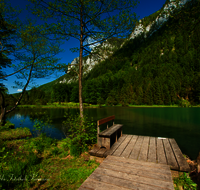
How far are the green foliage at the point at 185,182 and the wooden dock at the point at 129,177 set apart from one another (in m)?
0.59

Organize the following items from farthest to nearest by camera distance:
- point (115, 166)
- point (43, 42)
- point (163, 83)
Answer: point (163, 83), point (43, 42), point (115, 166)

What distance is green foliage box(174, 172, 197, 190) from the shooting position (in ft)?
10.0

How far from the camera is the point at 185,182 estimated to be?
315 cm

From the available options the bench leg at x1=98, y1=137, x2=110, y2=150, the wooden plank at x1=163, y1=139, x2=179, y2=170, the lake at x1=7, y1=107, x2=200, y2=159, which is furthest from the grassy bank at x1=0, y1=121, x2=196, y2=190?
the lake at x1=7, y1=107, x2=200, y2=159

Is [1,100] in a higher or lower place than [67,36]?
lower

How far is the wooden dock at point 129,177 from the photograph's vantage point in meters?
2.35

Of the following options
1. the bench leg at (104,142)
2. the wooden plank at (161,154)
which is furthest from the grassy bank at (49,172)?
the bench leg at (104,142)

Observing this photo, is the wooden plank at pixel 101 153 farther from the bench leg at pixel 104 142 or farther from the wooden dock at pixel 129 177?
the wooden dock at pixel 129 177

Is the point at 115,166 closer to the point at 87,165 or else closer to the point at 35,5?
the point at 87,165

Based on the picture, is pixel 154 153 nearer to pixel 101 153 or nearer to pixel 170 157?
pixel 170 157

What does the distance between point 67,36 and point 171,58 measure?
343 ft

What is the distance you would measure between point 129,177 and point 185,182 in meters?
1.74

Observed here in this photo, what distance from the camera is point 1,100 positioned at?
1054cm

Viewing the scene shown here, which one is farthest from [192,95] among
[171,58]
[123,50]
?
[123,50]
